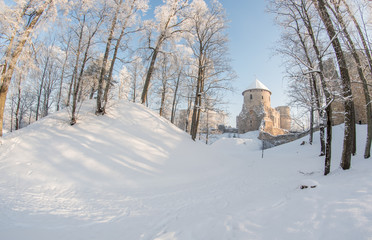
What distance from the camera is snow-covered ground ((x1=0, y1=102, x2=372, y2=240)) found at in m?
2.96

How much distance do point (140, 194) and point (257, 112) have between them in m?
36.0

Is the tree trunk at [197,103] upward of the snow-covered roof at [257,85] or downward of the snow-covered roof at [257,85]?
downward

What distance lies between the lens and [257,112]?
3694 cm

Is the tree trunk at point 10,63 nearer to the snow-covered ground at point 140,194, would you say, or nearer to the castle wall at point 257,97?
the snow-covered ground at point 140,194

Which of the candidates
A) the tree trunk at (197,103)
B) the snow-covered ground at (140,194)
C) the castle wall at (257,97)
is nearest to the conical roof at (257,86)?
the castle wall at (257,97)

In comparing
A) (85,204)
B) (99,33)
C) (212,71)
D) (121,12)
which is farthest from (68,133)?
(212,71)

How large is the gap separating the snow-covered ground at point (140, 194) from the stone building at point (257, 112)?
2911 centimetres

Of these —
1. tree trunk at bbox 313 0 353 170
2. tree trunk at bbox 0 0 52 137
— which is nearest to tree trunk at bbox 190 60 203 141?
tree trunk at bbox 313 0 353 170

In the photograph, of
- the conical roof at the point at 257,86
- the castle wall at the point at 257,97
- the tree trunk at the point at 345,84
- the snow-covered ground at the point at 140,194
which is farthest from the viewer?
the conical roof at the point at 257,86

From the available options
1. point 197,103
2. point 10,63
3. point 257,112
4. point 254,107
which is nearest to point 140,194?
point 10,63

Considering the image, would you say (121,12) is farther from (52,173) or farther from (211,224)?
(211,224)

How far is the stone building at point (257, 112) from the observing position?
36247mm

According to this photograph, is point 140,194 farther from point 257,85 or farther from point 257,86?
point 257,85

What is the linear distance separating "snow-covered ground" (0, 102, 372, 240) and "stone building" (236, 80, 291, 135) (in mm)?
29114
